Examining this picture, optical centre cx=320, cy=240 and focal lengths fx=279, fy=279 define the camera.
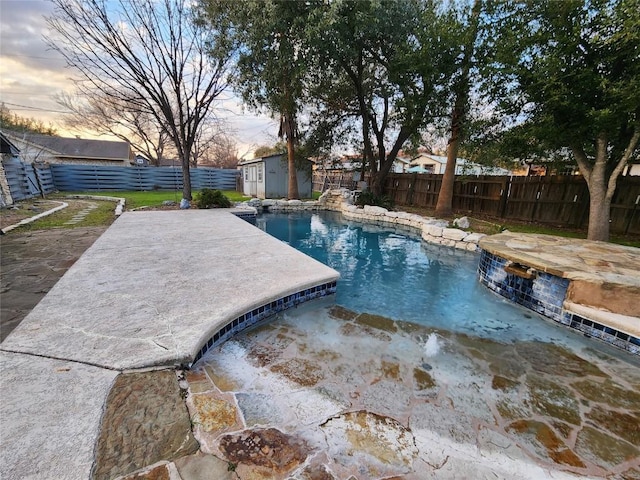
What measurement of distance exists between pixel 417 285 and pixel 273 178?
11.4 m

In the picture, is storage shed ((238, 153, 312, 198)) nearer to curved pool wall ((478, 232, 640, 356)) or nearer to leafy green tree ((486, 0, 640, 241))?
leafy green tree ((486, 0, 640, 241))

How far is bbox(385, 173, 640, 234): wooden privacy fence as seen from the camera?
6.63 meters

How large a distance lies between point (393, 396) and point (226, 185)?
1860cm

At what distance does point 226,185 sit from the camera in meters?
18.7

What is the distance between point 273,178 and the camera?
1445 centimetres

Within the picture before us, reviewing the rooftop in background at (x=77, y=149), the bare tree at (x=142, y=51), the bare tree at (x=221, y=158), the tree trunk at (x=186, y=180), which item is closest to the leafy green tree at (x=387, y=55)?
the bare tree at (x=142, y=51)

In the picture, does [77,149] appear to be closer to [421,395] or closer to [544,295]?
[421,395]

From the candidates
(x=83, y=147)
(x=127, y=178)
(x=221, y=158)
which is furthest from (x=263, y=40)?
(x=221, y=158)

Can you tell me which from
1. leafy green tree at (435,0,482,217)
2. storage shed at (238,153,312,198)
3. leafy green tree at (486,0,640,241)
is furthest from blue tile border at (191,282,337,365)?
storage shed at (238,153,312,198)

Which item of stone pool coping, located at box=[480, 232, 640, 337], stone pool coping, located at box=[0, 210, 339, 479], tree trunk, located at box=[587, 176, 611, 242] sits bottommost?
stone pool coping, located at box=[0, 210, 339, 479]

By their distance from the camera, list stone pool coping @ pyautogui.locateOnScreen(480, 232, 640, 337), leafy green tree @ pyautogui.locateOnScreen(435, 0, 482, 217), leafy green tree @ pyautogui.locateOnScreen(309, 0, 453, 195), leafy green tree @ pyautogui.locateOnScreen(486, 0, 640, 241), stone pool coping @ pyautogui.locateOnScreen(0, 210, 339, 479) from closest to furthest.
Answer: stone pool coping @ pyautogui.locateOnScreen(0, 210, 339, 479)
stone pool coping @ pyautogui.locateOnScreen(480, 232, 640, 337)
leafy green tree @ pyautogui.locateOnScreen(486, 0, 640, 241)
leafy green tree @ pyautogui.locateOnScreen(435, 0, 482, 217)
leafy green tree @ pyautogui.locateOnScreen(309, 0, 453, 195)

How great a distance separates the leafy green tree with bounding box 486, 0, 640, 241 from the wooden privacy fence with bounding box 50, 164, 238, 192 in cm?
1575

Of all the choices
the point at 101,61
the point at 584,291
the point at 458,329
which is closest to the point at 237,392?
the point at 458,329

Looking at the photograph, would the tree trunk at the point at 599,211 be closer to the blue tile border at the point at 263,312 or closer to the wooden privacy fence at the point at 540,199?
the wooden privacy fence at the point at 540,199
